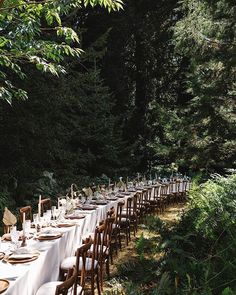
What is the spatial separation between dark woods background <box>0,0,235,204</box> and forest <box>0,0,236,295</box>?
0.16ft

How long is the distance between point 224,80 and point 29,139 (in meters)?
6.43

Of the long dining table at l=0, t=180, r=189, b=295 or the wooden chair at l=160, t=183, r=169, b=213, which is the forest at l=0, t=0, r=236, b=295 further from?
the wooden chair at l=160, t=183, r=169, b=213

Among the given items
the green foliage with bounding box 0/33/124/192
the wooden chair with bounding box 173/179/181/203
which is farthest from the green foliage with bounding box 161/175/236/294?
the wooden chair with bounding box 173/179/181/203

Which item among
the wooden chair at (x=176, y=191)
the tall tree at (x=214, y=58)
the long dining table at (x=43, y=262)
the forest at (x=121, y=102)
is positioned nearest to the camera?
the long dining table at (x=43, y=262)

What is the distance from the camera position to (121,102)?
2161cm

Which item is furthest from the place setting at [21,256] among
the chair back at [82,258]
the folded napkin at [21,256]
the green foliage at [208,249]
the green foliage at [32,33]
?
the green foliage at [32,33]

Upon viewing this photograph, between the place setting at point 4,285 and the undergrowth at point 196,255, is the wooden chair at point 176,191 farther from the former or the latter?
the place setting at point 4,285

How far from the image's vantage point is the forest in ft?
19.2

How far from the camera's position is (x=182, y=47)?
38.6ft

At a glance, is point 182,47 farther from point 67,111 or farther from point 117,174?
point 117,174

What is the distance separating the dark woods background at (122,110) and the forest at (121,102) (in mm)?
49

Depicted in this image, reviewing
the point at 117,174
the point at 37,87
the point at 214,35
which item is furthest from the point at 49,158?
the point at 214,35

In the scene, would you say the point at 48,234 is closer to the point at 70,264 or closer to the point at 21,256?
the point at 70,264

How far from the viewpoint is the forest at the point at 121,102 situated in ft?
19.2
